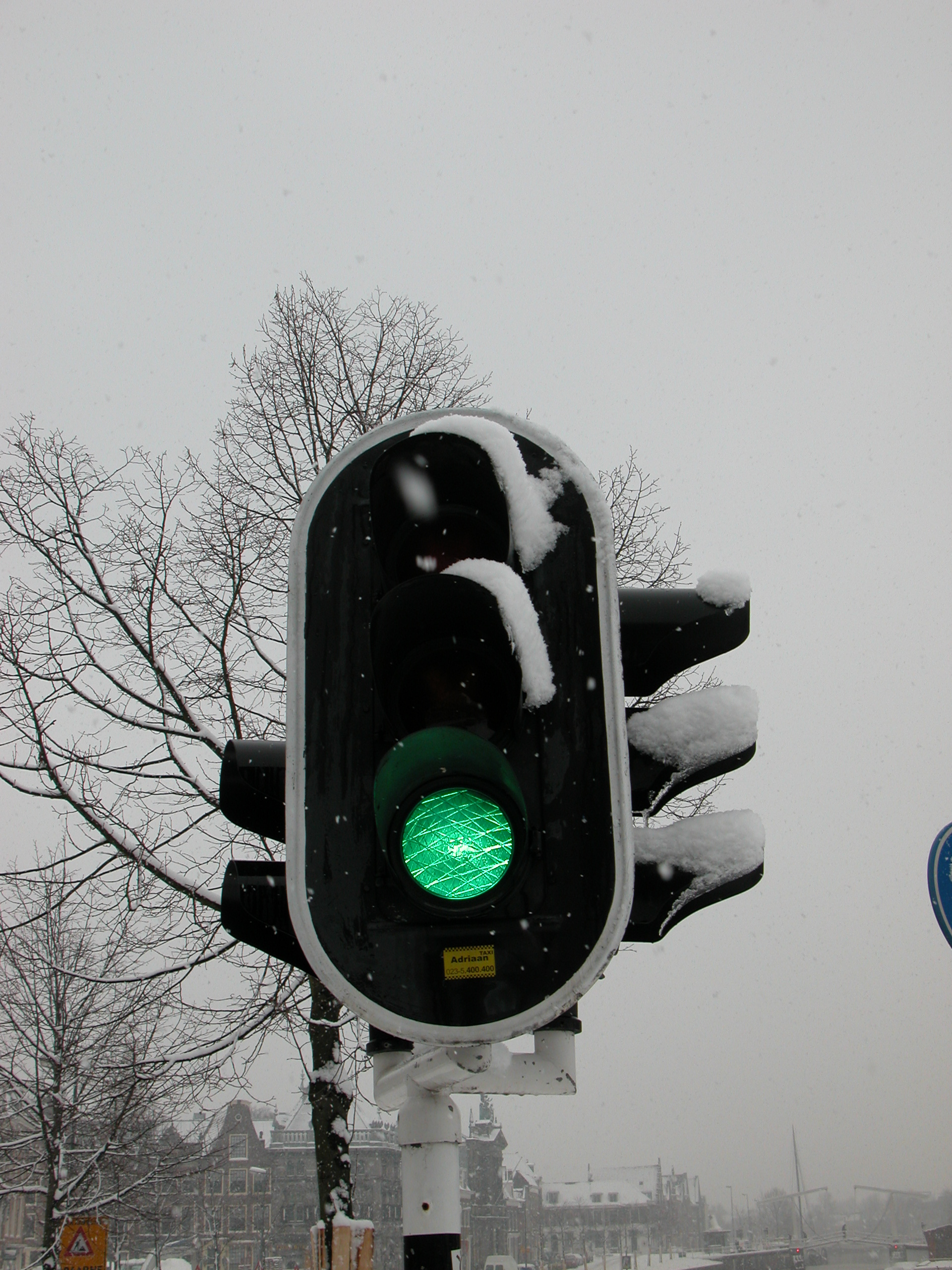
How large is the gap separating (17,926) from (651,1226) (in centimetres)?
10378

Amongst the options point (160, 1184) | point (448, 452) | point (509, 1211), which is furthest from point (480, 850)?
point (509, 1211)

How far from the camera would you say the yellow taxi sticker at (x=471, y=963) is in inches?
61.0

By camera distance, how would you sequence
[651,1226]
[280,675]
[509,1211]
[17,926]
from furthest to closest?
[651,1226]
[509,1211]
[280,675]
[17,926]

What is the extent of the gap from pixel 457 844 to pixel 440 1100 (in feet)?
1.95

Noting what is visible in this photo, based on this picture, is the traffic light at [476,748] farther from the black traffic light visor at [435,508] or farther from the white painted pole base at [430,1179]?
the white painted pole base at [430,1179]

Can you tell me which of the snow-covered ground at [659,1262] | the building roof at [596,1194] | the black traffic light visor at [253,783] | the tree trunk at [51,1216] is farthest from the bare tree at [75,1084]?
the building roof at [596,1194]

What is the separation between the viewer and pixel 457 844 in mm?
1497

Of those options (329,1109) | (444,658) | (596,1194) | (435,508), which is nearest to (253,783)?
(444,658)

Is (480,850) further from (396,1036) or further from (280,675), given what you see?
(280,675)

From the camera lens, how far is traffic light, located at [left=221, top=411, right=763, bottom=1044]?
151cm

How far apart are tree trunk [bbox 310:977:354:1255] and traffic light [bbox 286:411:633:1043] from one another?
8110mm

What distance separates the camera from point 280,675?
34.7 feet

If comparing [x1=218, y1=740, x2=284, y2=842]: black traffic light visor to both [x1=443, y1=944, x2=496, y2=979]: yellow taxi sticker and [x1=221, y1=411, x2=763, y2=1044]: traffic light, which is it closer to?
[x1=221, y1=411, x2=763, y2=1044]: traffic light

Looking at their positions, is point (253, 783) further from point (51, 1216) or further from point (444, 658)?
point (51, 1216)
